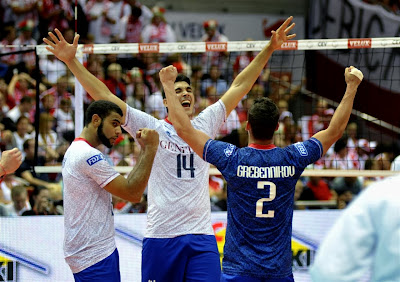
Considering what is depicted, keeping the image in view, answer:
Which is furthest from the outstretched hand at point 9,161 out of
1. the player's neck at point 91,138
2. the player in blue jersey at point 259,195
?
the player in blue jersey at point 259,195

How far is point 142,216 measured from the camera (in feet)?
25.1

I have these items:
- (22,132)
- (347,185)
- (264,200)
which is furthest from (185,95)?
(22,132)

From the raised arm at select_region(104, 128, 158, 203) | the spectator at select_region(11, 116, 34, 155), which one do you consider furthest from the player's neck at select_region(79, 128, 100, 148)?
the spectator at select_region(11, 116, 34, 155)

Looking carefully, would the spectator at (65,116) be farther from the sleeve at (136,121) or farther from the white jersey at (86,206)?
the white jersey at (86,206)

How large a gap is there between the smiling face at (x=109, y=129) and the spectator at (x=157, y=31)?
9700 millimetres

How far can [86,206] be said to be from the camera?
495 cm

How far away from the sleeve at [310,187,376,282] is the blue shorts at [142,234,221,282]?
302cm

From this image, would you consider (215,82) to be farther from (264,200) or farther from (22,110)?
(264,200)

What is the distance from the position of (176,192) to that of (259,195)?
3.90ft

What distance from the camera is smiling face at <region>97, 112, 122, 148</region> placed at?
5070mm

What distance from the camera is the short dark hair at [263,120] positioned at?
4.39 m

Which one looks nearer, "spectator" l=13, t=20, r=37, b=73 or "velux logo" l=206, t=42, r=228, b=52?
"velux logo" l=206, t=42, r=228, b=52

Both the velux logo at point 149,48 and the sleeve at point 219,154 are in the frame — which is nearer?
the sleeve at point 219,154

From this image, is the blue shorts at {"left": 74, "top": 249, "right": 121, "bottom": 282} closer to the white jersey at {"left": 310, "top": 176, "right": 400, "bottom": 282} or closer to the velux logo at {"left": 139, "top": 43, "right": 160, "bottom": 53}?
the white jersey at {"left": 310, "top": 176, "right": 400, "bottom": 282}
